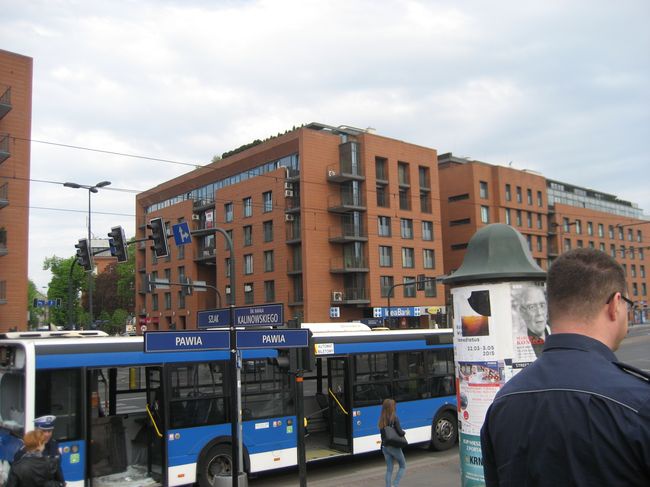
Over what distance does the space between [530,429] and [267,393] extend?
33.9 feet

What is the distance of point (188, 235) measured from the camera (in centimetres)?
2045

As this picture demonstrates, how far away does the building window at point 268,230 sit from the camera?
54.8m

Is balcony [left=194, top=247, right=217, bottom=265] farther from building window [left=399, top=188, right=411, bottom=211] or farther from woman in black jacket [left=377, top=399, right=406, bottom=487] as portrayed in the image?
woman in black jacket [left=377, top=399, right=406, bottom=487]

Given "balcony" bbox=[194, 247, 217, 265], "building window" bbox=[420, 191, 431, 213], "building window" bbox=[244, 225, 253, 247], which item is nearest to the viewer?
"building window" bbox=[244, 225, 253, 247]

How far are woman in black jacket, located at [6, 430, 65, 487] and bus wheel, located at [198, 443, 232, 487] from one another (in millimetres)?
5089

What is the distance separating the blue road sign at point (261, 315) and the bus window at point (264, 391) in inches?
56.4

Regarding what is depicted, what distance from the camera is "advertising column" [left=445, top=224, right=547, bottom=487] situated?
767 centimetres

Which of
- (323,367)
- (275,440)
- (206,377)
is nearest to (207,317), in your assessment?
(206,377)

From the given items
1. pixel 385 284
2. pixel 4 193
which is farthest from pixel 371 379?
pixel 385 284

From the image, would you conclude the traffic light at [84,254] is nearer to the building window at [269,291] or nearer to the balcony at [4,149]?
the balcony at [4,149]

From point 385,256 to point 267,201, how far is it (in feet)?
36.9

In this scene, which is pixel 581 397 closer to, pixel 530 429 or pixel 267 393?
pixel 530 429

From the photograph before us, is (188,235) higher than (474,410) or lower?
higher

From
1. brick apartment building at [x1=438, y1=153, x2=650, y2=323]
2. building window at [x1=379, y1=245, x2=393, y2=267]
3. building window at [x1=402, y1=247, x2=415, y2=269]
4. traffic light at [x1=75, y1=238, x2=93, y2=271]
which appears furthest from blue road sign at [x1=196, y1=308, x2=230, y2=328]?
brick apartment building at [x1=438, y1=153, x2=650, y2=323]
